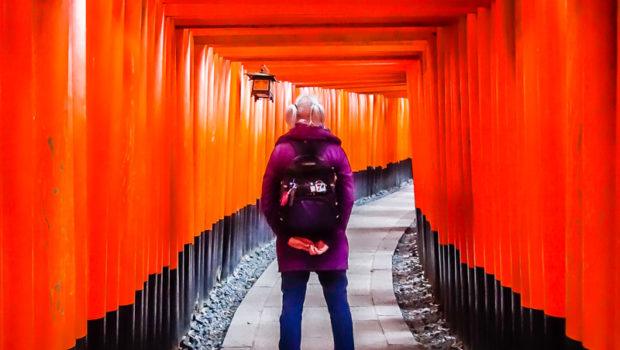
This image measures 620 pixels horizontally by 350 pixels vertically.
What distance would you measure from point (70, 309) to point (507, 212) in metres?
2.79

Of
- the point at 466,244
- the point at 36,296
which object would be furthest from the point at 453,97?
the point at 36,296

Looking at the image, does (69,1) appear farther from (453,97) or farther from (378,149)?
(378,149)

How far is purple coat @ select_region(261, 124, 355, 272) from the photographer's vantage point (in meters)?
4.23

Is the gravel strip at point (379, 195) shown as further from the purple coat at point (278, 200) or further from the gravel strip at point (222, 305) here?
the purple coat at point (278, 200)

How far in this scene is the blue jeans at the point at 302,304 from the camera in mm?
4316

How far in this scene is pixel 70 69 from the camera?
275 centimetres

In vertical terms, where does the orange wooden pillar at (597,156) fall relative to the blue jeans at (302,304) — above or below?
above

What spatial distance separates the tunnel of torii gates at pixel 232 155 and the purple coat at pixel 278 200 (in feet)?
2.79

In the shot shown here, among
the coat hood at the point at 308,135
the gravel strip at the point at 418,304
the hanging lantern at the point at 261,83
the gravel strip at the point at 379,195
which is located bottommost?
the gravel strip at the point at 418,304

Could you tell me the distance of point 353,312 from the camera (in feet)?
23.5

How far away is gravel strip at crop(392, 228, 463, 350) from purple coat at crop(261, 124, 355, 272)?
2.34 meters

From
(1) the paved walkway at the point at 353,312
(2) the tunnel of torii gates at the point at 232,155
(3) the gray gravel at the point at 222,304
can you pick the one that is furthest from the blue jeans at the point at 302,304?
(3) the gray gravel at the point at 222,304

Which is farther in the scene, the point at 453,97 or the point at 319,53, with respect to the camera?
the point at 319,53

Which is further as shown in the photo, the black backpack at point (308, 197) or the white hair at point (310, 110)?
the white hair at point (310, 110)
